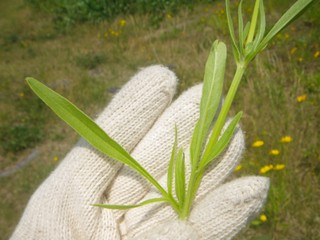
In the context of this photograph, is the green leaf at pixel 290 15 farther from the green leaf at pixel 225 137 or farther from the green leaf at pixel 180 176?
the green leaf at pixel 180 176

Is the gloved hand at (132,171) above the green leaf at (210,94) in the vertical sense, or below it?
below

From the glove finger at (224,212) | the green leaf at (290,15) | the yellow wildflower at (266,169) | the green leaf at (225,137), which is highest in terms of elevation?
the green leaf at (290,15)

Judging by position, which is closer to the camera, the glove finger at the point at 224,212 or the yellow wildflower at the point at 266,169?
the glove finger at the point at 224,212

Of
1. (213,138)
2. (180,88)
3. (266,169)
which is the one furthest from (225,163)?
(180,88)

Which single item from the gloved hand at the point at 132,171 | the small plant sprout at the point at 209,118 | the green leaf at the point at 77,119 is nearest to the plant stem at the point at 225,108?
the small plant sprout at the point at 209,118

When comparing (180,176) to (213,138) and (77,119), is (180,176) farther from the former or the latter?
(77,119)

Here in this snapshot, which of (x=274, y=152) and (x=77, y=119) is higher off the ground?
(x=77, y=119)

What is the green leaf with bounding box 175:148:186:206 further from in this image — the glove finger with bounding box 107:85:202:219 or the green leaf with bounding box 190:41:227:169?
the glove finger with bounding box 107:85:202:219

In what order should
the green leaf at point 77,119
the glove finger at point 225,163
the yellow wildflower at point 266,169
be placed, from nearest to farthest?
the green leaf at point 77,119
the glove finger at point 225,163
the yellow wildflower at point 266,169
